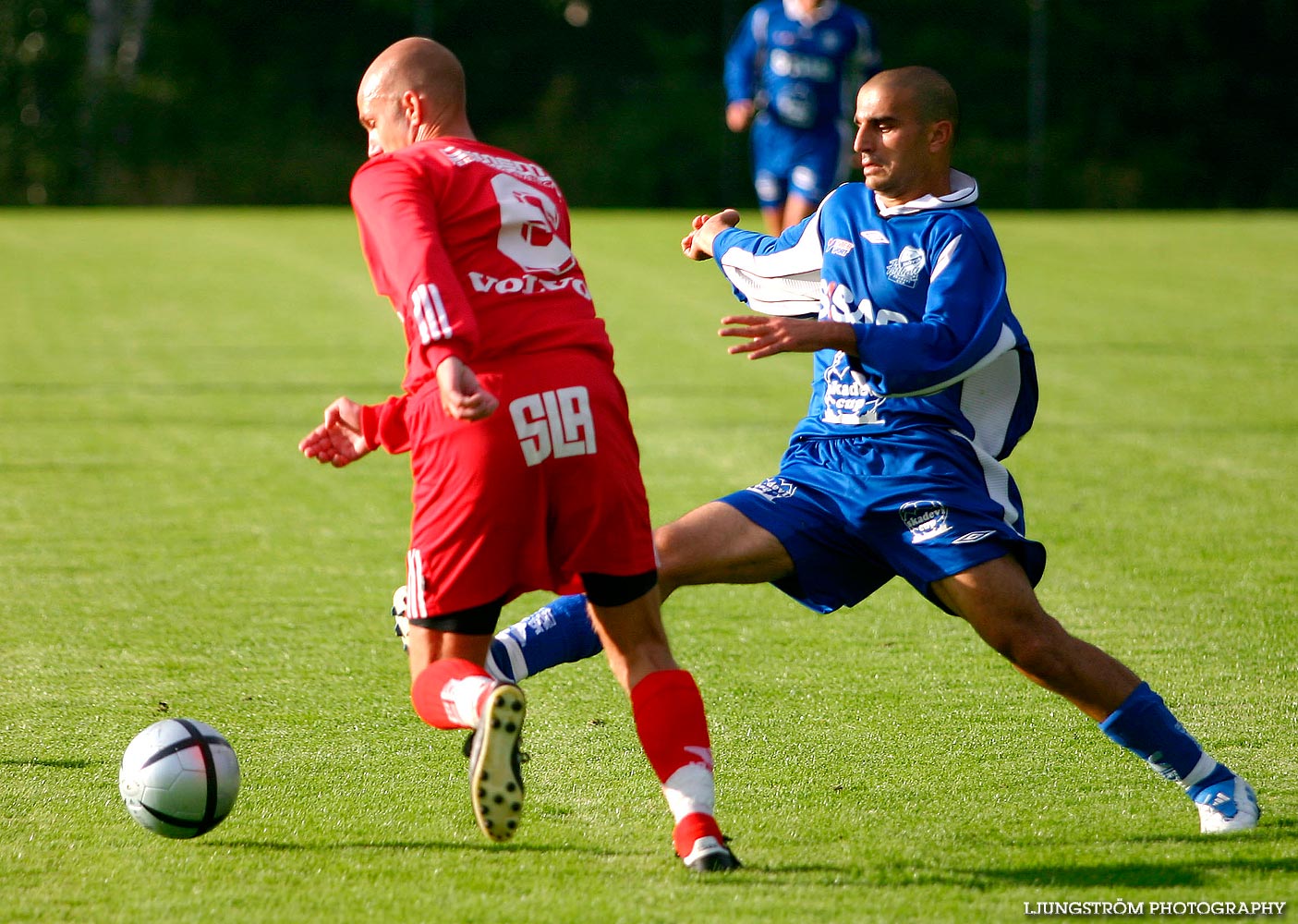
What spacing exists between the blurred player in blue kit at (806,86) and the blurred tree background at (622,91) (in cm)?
1388

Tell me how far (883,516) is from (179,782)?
167 centimetres

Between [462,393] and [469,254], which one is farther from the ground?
[469,254]

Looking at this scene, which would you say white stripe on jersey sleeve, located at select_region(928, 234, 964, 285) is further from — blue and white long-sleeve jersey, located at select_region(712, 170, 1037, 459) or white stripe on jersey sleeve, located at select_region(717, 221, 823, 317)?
white stripe on jersey sleeve, located at select_region(717, 221, 823, 317)

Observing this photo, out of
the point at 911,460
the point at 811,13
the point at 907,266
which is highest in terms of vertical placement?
the point at 907,266

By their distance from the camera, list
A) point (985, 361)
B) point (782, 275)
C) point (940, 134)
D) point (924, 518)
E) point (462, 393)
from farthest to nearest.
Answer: point (782, 275) → point (940, 134) → point (924, 518) → point (985, 361) → point (462, 393)

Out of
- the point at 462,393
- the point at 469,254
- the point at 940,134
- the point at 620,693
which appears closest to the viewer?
the point at 462,393

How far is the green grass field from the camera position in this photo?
3.24 m

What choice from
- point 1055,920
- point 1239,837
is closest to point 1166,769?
point 1239,837

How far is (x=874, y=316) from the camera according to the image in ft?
12.0

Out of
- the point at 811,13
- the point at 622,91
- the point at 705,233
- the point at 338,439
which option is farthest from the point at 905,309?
the point at 622,91

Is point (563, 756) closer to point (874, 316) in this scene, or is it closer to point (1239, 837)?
point (874, 316)

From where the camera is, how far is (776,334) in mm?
3197

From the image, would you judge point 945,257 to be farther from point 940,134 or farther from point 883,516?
point 883,516

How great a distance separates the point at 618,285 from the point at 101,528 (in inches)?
352
